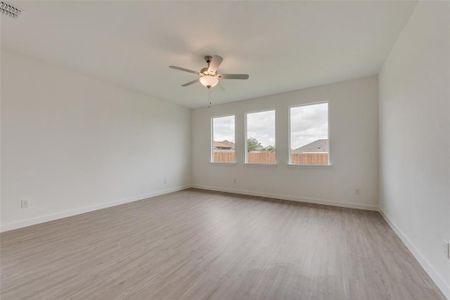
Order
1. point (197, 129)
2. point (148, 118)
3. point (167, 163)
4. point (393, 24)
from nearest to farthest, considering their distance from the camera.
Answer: point (393, 24)
point (148, 118)
point (167, 163)
point (197, 129)

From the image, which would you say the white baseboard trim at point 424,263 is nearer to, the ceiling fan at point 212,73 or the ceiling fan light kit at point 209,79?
the ceiling fan at point 212,73

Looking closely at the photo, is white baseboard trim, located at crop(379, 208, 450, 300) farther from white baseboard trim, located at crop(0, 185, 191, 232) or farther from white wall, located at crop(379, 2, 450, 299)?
white baseboard trim, located at crop(0, 185, 191, 232)

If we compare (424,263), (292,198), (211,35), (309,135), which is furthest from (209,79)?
(292,198)

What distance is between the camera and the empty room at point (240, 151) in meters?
1.81

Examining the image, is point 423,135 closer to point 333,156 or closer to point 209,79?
point 333,156

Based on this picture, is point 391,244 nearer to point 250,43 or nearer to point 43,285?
point 250,43

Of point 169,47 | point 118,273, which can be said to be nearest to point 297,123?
point 169,47

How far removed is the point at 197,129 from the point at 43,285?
17.2 ft

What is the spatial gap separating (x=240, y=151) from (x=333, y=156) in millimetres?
2424

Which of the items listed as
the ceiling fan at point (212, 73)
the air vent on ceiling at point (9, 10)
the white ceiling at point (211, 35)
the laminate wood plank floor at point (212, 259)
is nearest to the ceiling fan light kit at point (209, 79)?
the ceiling fan at point (212, 73)

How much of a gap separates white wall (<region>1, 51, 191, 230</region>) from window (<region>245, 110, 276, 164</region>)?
2621mm

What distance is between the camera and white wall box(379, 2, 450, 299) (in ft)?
5.32

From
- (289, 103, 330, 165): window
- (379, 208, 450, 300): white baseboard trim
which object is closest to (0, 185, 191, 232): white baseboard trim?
(289, 103, 330, 165): window

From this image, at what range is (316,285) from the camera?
175 centimetres
